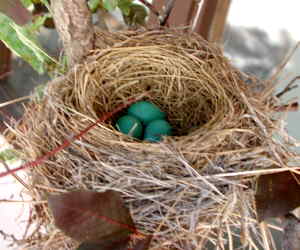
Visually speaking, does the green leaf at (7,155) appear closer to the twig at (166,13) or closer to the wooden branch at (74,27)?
the wooden branch at (74,27)

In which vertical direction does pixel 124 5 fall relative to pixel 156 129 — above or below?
above

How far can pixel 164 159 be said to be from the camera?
551 mm

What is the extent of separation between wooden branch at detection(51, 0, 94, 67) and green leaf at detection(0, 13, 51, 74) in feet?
0.14

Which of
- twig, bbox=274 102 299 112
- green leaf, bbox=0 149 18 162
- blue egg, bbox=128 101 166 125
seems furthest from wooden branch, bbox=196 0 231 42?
green leaf, bbox=0 149 18 162

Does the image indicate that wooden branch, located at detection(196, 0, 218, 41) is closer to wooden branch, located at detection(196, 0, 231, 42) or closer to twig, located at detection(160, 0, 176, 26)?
wooden branch, located at detection(196, 0, 231, 42)

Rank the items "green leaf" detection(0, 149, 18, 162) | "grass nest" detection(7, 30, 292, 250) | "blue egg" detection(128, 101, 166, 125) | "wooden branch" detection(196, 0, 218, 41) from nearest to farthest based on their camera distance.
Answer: "grass nest" detection(7, 30, 292, 250)
"green leaf" detection(0, 149, 18, 162)
"blue egg" detection(128, 101, 166, 125)
"wooden branch" detection(196, 0, 218, 41)

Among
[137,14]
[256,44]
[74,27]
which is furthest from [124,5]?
[256,44]

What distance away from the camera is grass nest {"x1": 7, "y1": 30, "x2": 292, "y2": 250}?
0.52 m

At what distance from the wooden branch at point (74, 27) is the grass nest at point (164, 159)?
0.02 meters

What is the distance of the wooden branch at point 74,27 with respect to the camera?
1.93 feet

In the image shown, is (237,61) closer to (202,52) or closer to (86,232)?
(202,52)

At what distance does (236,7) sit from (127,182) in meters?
0.70

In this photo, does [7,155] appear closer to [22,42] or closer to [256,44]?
[22,42]

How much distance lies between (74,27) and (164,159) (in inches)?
9.6
